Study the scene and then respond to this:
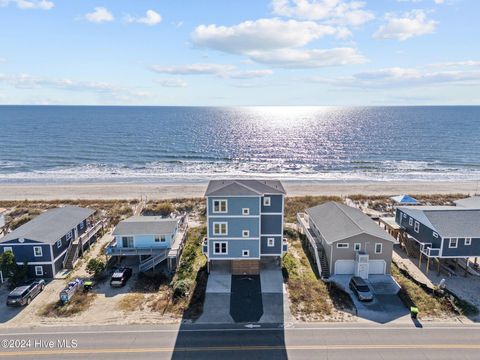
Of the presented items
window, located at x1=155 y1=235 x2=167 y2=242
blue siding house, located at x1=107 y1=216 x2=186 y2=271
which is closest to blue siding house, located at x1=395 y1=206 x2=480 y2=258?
blue siding house, located at x1=107 y1=216 x2=186 y2=271

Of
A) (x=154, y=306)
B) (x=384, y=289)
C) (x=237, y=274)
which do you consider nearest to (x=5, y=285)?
(x=154, y=306)

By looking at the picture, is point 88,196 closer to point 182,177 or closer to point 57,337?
point 182,177

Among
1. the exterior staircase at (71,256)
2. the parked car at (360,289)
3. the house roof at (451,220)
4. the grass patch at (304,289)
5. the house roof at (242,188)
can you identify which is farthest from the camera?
the exterior staircase at (71,256)

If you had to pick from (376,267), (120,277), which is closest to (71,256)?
(120,277)

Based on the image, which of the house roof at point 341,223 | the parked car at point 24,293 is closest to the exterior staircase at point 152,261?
the parked car at point 24,293

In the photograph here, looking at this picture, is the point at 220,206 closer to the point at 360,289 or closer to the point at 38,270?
the point at 360,289

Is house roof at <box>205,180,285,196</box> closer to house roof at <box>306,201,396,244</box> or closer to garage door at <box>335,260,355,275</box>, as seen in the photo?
house roof at <box>306,201,396,244</box>

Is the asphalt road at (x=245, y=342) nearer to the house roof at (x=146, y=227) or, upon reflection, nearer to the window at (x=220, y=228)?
the window at (x=220, y=228)
